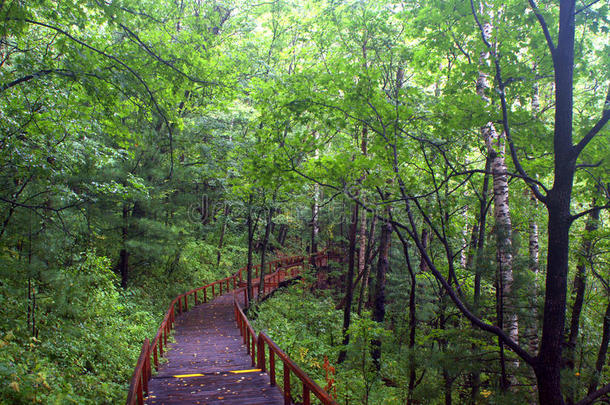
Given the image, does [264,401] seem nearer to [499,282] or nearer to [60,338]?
[499,282]

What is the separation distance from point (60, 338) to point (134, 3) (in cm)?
659

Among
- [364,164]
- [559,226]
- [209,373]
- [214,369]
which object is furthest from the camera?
[214,369]

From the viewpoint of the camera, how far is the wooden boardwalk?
5.54 meters

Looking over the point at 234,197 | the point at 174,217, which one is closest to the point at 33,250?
the point at 174,217

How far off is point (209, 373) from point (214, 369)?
1.55 feet

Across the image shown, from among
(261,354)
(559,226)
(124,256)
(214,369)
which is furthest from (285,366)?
(124,256)

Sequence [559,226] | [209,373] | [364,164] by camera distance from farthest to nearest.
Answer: [209,373]
[364,164]
[559,226]

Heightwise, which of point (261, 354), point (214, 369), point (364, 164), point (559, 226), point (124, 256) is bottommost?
point (214, 369)

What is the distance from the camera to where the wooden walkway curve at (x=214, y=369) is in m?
5.05

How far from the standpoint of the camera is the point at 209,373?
701 centimetres

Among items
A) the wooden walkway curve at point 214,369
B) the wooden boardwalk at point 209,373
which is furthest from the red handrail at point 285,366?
the wooden boardwalk at point 209,373

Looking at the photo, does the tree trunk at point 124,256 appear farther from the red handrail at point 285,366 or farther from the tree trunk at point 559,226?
the tree trunk at point 559,226

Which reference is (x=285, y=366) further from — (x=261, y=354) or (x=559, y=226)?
(x=559, y=226)

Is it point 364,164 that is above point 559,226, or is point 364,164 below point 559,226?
above
